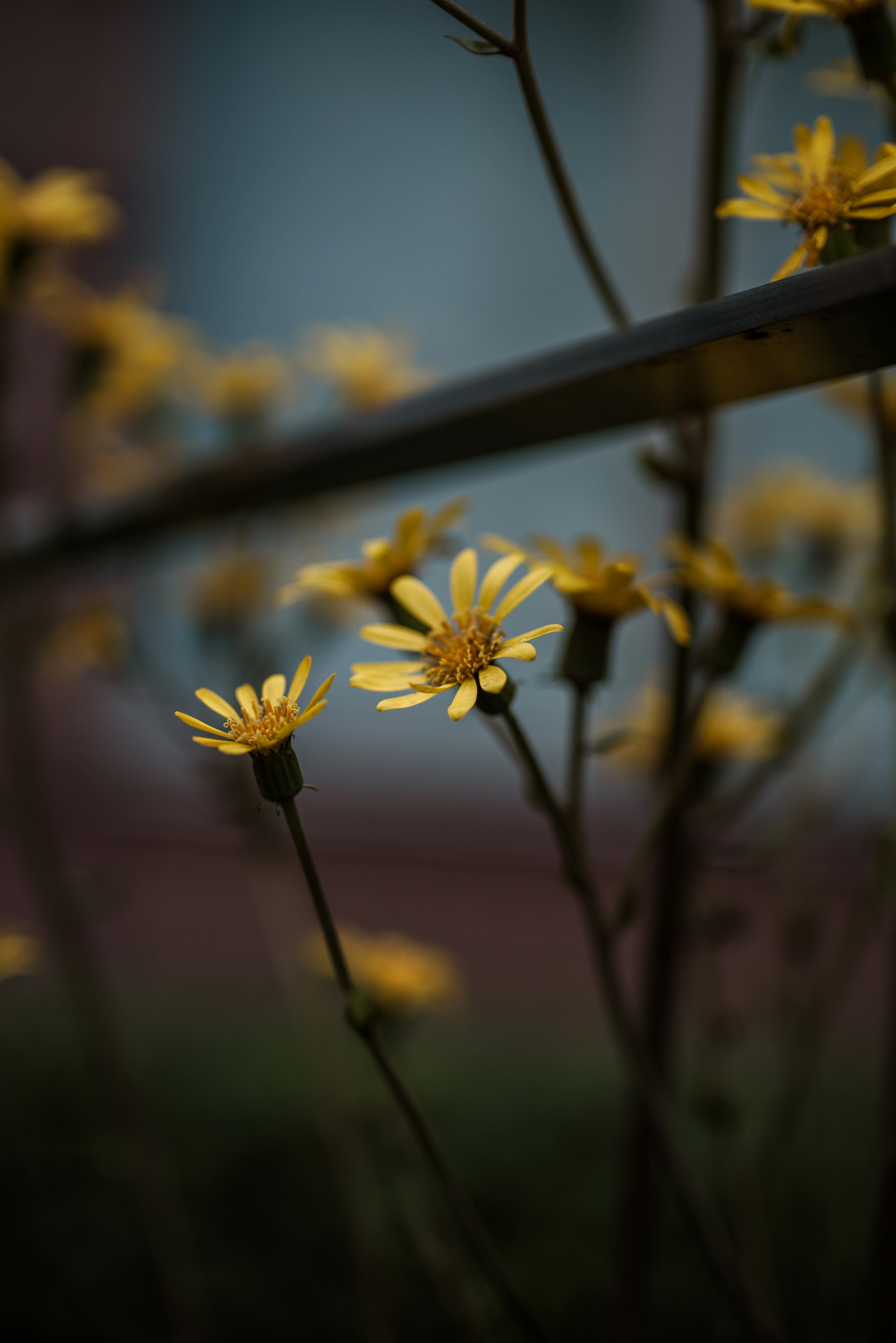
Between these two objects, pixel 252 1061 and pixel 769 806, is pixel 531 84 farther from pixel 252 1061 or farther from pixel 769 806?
pixel 769 806

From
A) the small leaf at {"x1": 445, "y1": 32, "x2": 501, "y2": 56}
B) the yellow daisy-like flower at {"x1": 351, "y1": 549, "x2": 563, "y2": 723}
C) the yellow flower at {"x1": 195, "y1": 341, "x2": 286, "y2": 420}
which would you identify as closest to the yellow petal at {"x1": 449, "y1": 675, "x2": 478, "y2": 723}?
the yellow daisy-like flower at {"x1": 351, "y1": 549, "x2": 563, "y2": 723}

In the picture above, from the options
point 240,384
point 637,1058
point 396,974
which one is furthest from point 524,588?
point 240,384

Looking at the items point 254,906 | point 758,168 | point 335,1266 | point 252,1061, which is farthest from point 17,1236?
point 254,906

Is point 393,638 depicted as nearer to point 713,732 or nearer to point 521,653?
point 521,653

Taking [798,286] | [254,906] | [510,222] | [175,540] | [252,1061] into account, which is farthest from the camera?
[510,222]

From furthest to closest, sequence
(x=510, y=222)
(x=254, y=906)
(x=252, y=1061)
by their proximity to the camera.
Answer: (x=510, y=222) → (x=254, y=906) → (x=252, y=1061)

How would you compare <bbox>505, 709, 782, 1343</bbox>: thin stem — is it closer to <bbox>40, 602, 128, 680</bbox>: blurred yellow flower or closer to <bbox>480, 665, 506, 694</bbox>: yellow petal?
<bbox>480, 665, 506, 694</bbox>: yellow petal
